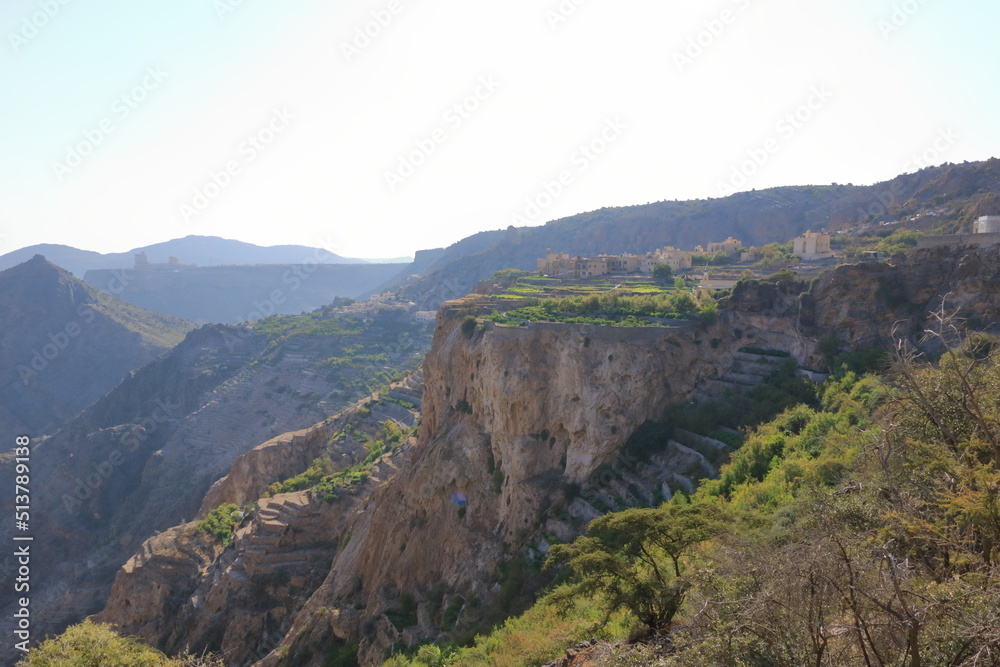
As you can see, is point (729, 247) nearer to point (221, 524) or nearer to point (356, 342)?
point (221, 524)

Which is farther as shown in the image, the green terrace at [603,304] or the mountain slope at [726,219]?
the mountain slope at [726,219]

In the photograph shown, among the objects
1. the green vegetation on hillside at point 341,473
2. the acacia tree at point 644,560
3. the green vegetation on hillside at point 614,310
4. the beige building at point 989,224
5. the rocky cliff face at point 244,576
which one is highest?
the beige building at point 989,224

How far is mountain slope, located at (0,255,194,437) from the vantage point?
94562 millimetres

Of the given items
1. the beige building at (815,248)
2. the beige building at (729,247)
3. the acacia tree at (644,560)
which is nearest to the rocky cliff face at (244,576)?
the acacia tree at (644,560)

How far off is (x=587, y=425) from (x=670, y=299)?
929 centimetres

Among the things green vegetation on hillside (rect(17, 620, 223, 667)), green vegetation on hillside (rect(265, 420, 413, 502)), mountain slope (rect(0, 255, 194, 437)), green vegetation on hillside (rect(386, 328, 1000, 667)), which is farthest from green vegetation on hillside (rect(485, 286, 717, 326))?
mountain slope (rect(0, 255, 194, 437))

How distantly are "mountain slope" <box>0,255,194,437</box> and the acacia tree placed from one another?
106159 mm

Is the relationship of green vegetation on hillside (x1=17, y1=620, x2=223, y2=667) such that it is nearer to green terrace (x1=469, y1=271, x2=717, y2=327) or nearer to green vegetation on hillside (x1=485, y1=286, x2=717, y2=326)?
green terrace (x1=469, y1=271, x2=717, y2=327)

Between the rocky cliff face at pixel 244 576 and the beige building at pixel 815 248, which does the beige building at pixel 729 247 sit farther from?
the rocky cliff face at pixel 244 576

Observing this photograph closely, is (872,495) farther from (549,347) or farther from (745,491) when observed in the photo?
(549,347)

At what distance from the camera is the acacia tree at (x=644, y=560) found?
38.8 ft

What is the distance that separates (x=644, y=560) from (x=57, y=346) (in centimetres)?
12563

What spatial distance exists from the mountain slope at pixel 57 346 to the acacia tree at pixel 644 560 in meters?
106

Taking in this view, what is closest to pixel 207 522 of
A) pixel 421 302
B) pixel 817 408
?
pixel 817 408
